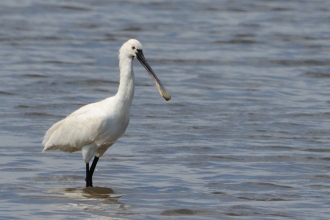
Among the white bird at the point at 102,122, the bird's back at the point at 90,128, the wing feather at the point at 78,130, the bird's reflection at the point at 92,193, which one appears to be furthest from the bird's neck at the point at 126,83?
the bird's reflection at the point at 92,193

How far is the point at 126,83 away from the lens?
32.0 ft

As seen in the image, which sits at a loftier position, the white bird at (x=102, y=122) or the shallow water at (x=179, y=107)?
the white bird at (x=102, y=122)

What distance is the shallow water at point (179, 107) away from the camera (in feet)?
31.4

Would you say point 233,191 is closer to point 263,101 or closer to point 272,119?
point 272,119

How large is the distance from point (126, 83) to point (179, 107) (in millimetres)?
5347

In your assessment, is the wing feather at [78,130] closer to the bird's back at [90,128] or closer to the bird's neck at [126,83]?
the bird's back at [90,128]

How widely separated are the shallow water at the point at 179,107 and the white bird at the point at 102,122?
1.42ft

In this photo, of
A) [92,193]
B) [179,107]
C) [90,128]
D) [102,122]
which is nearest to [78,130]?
[90,128]

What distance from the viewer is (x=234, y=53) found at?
2044 cm

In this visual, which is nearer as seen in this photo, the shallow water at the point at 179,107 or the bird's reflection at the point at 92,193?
the shallow water at the point at 179,107

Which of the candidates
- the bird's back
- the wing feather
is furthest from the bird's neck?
the wing feather

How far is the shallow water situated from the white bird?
1.42 feet

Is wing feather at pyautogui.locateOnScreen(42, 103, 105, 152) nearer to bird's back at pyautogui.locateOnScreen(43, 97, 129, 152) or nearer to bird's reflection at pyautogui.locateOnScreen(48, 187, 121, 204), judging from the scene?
bird's back at pyautogui.locateOnScreen(43, 97, 129, 152)

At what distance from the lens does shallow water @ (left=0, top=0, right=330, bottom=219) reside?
9.56 m
